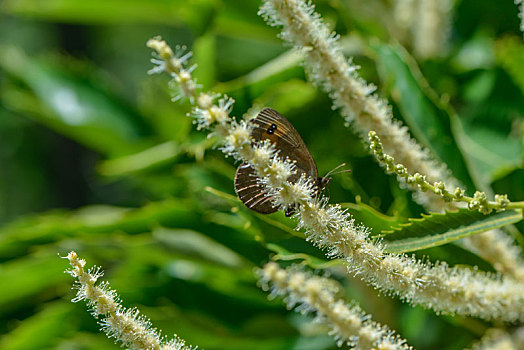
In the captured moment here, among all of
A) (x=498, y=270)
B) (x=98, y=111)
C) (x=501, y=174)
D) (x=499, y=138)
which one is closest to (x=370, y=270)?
(x=498, y=270)

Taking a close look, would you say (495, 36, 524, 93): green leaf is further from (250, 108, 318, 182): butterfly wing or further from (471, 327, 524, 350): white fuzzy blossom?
(250, 108, 318, 182): butterfly wing

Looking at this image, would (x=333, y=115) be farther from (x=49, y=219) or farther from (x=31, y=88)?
(x=31, y=88)

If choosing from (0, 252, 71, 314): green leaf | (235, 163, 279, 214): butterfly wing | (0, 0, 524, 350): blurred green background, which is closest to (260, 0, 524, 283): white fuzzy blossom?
(0, 0, 524, 350): blurred green background

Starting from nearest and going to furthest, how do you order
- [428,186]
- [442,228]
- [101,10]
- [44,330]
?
[428,186] < [442,228] < [44,330] < [101,10]

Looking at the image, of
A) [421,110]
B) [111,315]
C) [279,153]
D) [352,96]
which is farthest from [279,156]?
[421,110]

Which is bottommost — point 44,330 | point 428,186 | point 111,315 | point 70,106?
point 111,315

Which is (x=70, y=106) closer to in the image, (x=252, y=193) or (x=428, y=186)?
(x=252, y=193)
